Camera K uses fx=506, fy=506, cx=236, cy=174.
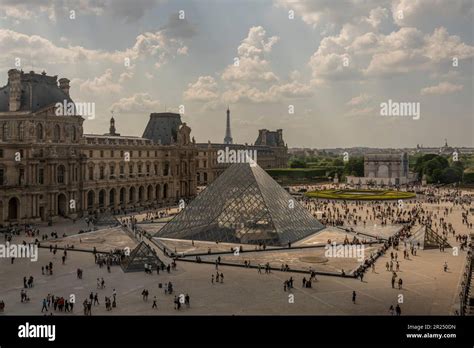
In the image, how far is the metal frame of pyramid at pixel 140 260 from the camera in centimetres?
2948

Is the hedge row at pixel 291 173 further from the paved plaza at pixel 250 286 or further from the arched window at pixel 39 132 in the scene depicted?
the paved plaza at pixel 250 286

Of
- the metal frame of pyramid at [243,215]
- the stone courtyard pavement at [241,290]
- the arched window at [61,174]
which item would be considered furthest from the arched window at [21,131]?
the stone courtyard pavement at [241,290]

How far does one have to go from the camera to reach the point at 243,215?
128 ft

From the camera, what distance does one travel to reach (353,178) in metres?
111

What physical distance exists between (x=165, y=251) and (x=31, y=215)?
19.8 metres

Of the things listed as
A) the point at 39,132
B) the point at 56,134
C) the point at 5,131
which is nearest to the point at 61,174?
the point at 56,134

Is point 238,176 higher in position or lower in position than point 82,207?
higher

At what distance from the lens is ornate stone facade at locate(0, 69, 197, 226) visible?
155 feet

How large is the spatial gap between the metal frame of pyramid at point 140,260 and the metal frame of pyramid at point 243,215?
863 centimetres

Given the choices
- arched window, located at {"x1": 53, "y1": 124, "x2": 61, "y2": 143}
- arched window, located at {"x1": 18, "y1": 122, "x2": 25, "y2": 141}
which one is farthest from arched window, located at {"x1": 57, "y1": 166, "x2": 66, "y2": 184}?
arched window, located at {"x1": 18, "y1": 122, "x2": 25, "y2": 141}
